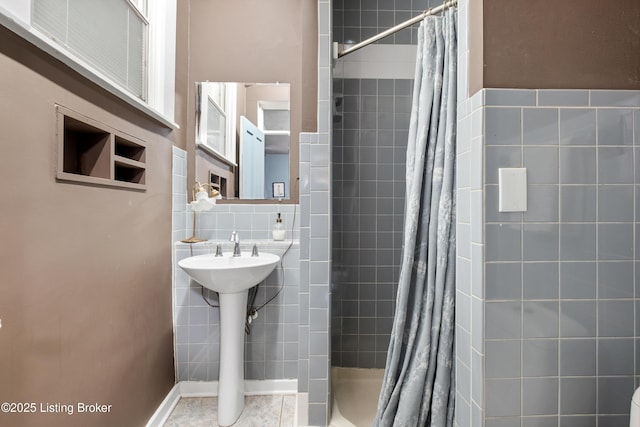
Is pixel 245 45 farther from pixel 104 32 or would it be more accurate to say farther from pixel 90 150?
pixel 90 150

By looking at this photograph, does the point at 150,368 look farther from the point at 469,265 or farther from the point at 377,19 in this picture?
the point at 377,19

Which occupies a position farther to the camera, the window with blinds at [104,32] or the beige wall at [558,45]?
the window with blinds at [104,32]

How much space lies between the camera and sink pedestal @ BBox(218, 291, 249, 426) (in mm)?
1803

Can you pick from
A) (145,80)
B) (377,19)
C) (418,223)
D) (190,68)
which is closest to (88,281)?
(145,80)

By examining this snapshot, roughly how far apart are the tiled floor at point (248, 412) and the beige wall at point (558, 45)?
74.0 inches

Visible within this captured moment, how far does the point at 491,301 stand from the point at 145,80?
1.88 m

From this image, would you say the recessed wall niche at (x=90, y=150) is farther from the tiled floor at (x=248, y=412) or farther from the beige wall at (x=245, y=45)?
the tiled floor at (x=248, y=412)

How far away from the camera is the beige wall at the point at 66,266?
0.90 meters

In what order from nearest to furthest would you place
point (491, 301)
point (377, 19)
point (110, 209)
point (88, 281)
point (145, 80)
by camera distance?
point (491, 301) → point (88, 281) → point (110, 209) → point (145, 80) → point (377, 19)

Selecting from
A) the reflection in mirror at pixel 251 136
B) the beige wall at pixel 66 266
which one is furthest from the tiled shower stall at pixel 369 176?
the beige wall at pixel 66 266

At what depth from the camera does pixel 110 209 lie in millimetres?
1353

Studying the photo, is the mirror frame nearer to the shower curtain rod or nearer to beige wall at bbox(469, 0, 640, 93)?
the shower curtain rod
